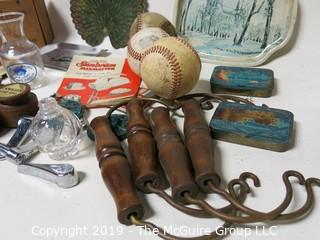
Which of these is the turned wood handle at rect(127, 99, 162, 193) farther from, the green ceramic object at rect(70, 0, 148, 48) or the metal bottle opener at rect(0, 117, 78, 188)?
the green ceramic object at rect(70, 0, 148, 48)

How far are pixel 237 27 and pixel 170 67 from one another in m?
0.33

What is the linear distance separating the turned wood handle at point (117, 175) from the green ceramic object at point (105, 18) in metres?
0.50

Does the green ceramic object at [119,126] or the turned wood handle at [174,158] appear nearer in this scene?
the turned wood handle at [174,158]

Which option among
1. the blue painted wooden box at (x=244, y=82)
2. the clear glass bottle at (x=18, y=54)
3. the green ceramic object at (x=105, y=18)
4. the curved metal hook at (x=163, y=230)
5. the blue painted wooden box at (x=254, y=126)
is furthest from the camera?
the green ceramic object at (x=105, y=18)

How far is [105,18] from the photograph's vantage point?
41.2 inches

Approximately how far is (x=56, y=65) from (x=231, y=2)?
1.61 feet

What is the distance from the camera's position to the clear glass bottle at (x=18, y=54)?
0.88 metres

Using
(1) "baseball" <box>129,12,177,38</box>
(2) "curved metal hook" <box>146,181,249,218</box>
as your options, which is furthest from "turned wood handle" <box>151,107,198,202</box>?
(1) "baseball" <box>129,12,177,38</box>

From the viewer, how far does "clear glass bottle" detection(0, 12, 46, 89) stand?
878 mm

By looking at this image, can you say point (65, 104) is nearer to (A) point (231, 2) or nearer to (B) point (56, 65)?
(B) point (56, 65)

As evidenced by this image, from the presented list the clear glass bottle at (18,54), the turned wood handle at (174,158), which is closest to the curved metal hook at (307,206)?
the turned wood handle at (174,158)

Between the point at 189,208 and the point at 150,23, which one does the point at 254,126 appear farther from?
the point at 150,23

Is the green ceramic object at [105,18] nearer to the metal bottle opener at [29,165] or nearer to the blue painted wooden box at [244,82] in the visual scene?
the blue painted wooden box at [244,82]

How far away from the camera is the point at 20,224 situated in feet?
1.71
